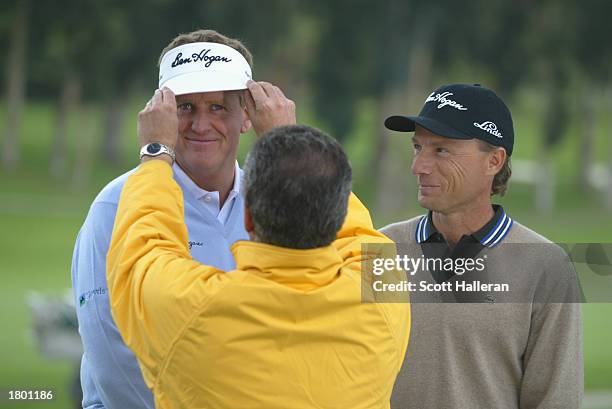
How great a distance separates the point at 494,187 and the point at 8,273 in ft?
108

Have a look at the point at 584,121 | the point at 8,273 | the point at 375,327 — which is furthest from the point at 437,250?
the point at 584,121

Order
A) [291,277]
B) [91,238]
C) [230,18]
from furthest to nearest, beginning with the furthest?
1. [230,18]
2. [91,238]
3. [291,277]

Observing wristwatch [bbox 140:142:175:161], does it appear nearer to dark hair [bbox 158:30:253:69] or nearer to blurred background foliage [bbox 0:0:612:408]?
dark hair [bbox 158:30:253:69]

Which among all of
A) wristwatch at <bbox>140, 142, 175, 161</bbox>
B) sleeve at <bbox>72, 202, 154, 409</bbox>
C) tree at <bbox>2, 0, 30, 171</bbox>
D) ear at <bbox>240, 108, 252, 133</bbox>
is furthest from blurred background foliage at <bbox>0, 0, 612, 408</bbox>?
wristwatch at <bbox>140, 142, 175, 161</bbox>

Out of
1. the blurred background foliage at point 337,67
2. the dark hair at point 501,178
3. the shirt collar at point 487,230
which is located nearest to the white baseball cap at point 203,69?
the shirt collar at point 487,230

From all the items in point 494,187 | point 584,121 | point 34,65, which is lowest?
point 494,187

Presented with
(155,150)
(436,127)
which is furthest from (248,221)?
(436,127)

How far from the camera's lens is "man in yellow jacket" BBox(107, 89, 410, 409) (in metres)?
2.73

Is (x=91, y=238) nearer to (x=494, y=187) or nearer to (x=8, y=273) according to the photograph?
(x=494, y=187)

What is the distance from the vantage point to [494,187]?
4.01 metres

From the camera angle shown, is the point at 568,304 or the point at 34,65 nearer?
the point at 568,304

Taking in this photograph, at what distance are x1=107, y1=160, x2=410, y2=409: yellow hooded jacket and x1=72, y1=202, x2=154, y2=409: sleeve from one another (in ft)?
1.88

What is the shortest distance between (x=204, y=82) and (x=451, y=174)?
0.91m

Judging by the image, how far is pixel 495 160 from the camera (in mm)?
3943
